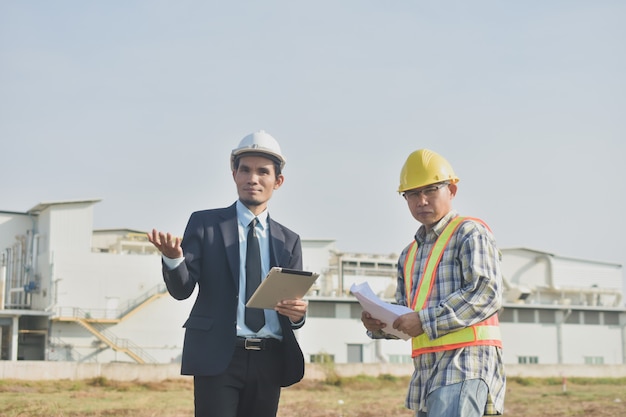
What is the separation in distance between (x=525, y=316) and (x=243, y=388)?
49.2 meters

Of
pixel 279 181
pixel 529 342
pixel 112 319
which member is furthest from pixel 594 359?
pixel 279 181

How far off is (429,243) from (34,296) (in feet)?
134

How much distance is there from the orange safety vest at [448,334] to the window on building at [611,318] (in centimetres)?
5385

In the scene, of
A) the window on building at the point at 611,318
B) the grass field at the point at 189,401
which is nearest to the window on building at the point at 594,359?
the window on building at the point at 611,318

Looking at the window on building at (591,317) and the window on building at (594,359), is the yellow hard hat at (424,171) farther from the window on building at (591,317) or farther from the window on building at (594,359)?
the window on building at (591,317)

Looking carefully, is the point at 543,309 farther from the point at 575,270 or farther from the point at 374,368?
the point at 374,368

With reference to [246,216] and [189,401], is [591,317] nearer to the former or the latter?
[189,401]

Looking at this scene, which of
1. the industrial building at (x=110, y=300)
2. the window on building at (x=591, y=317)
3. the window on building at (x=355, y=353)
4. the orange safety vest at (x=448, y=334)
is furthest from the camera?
the window on building at (x=591, y=317)

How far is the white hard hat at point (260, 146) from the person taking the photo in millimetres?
5016

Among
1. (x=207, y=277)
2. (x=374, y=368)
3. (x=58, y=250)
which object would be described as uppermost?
(x=58, y=250)

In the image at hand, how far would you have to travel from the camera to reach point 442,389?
4.39 m

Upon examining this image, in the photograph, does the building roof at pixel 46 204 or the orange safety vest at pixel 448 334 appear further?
the building roof at pixel 46 204

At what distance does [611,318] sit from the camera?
55.4m

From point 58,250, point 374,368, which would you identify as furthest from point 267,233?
point 58,250
